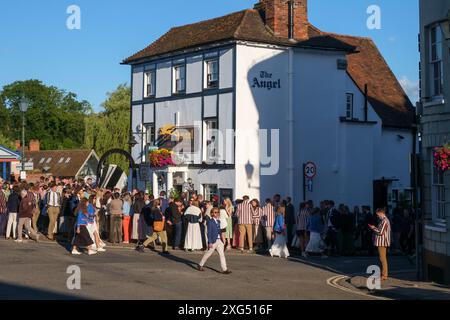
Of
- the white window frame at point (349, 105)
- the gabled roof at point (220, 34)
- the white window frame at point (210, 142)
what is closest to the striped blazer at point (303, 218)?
the white window frame at point (210, 142)

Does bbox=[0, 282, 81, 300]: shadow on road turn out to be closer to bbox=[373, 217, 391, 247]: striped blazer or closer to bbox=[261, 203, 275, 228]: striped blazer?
bbox=[373, 217, 391, 247]: striped blazer

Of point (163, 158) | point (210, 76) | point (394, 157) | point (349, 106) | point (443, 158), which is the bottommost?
point (443, 158)

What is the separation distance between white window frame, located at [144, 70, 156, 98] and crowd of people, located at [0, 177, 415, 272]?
1169cm

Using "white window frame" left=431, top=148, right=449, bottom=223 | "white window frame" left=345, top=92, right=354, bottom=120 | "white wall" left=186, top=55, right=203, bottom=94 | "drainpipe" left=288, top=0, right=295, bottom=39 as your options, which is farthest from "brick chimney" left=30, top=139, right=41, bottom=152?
"white window frame" left=431, top=148, right=449, bottom=223

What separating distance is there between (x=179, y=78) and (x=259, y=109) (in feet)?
17.0

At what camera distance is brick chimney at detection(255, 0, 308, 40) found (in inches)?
1380

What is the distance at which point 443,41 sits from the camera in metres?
18.3

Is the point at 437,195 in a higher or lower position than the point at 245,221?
higher

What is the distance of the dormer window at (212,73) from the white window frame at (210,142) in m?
1.63

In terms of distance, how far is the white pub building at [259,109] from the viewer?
33.8 meters

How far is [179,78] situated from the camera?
37.1m

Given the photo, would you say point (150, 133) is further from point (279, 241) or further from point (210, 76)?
point (279, 241)

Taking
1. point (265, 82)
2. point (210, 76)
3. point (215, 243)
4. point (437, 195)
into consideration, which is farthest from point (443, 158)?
point (210, 76)
